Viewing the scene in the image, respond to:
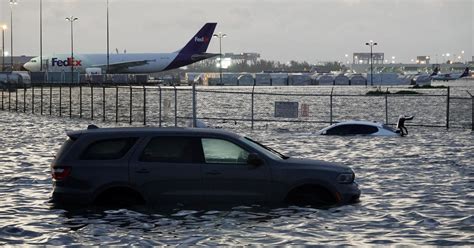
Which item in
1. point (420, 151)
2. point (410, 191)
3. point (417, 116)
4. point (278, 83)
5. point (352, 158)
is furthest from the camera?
point (278, 83)

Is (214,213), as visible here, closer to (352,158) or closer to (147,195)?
(147,195)

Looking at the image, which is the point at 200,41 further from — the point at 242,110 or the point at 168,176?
the point at 168,176

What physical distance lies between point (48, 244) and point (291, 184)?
3902 mm

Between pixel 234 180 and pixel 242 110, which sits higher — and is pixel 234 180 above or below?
above

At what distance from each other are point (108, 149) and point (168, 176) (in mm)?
1050

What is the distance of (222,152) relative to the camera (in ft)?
40.5

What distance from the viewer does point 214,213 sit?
40.2ft

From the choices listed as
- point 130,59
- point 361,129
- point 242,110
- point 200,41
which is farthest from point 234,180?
point 130,59

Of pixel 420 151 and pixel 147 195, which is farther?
pixel 420 151

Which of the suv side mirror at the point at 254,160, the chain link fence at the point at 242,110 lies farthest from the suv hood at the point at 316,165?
the chain link fence at the point at 242,110

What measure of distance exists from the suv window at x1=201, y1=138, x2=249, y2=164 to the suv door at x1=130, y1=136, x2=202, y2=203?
6.2 inches

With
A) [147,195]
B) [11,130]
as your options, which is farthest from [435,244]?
[11,130]

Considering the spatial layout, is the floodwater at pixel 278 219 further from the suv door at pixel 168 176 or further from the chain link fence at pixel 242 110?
the chain link fence at pixel 242 110

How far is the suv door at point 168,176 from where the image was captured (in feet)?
39.7
